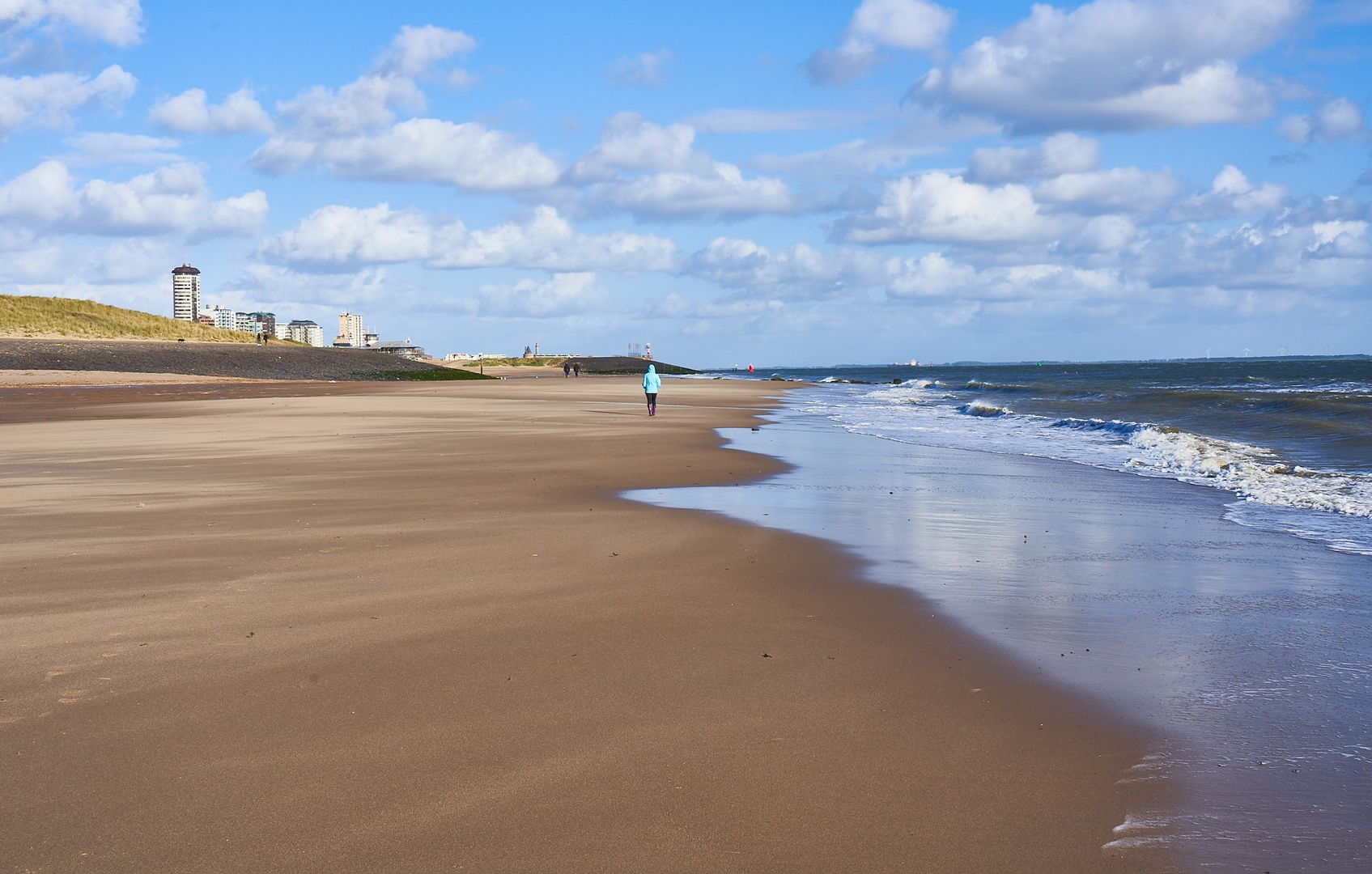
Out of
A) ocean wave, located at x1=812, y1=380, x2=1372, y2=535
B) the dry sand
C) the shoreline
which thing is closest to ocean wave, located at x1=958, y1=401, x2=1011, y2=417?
ocean wave, located at x1=812, y1=380, x2=1372, y2=535

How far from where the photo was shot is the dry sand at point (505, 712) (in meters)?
3.29

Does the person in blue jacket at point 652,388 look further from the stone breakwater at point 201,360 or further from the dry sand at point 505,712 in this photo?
the stone breakwater at point 201,360

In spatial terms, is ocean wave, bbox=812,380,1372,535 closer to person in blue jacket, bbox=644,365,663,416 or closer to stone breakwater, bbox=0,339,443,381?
person in blue jacket, bbox=644,365,663,416

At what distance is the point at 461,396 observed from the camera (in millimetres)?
39031

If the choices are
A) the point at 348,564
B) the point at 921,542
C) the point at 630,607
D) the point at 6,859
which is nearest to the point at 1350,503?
the point at 921,542

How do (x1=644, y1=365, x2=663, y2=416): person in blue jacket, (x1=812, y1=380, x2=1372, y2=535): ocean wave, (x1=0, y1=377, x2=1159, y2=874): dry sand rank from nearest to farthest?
(x1=0, y1=377, x2=1159, y2=874): dry sand, (x1=812, y1=380, x2=1372, y2=535): ocean wave, (x1=644, y1=365, x2=663, y2=416): person in blue jacket

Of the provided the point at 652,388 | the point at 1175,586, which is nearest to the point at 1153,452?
the point at 1175,586

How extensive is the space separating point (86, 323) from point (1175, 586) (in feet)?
280

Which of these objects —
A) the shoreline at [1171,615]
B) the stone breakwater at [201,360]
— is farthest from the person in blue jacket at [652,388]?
the stone breakwater at [201,360]

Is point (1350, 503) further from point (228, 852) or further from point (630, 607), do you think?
point (228, 852)

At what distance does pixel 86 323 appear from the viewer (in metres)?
75.6

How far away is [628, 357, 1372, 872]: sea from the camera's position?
143 inches

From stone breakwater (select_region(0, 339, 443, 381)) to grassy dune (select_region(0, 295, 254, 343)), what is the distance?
35.9 ft

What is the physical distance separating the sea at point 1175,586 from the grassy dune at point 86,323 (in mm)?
70313
